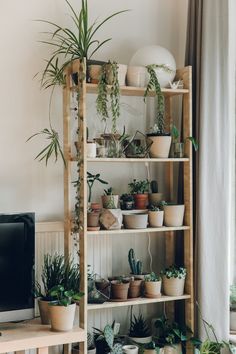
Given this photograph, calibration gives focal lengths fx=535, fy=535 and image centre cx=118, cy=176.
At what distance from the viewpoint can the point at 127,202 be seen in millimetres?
2863

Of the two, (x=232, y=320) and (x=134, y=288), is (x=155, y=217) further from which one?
(x=232, y=320)

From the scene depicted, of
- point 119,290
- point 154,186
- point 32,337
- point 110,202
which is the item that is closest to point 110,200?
point 110,202

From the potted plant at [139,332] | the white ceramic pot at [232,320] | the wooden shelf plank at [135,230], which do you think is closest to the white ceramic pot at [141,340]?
the potted plant at [139,332]

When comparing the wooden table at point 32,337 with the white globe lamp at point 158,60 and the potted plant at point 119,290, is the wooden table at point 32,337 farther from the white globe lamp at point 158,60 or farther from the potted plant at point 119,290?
the white globe lamp at point 158,60

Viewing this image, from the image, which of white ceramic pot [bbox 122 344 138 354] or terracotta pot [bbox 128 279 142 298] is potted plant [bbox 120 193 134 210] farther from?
white ceramic pot [bbox 122 344 138 354]

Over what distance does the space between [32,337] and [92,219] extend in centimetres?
63

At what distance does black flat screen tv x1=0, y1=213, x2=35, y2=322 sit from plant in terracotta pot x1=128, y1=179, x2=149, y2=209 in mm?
624

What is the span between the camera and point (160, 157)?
286cm

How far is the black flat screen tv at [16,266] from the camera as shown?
8.21 ft

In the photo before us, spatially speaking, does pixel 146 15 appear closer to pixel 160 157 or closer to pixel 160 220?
pixel 160 157

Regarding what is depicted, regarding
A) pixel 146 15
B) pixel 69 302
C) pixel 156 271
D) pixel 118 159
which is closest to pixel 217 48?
pixel 146 15

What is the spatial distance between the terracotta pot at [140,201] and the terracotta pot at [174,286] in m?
0.40

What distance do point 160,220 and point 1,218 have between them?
0.85m

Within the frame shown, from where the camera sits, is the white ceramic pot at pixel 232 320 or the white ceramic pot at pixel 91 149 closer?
the white ceramic pot at pixel 91 149
